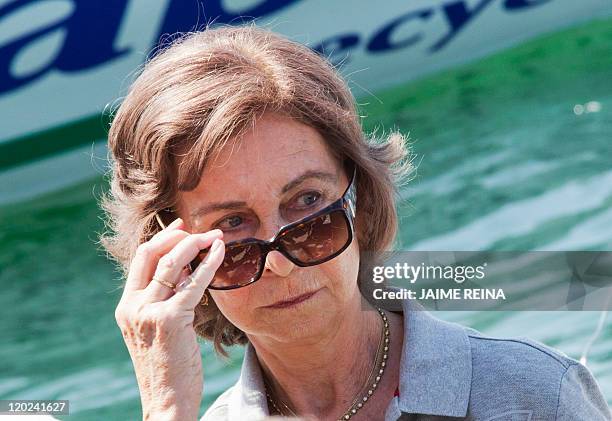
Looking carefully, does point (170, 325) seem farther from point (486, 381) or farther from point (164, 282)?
point (486, 381)

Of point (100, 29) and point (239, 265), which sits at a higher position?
point (239, 265)

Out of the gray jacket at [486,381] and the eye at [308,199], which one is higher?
the eye at [308,199]

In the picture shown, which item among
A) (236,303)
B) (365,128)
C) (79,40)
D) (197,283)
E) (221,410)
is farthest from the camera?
(79,40)

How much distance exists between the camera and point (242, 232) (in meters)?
1.58

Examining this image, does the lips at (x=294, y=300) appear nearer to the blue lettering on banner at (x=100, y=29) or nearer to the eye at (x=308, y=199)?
the eye at (x=308, y=199)

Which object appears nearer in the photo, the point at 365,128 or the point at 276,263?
the point at 276,263

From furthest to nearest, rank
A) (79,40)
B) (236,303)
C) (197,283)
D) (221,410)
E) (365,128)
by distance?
(79,40) → (365,128) → (221,410) → (236,303) → (197,283)

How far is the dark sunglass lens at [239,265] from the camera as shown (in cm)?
154

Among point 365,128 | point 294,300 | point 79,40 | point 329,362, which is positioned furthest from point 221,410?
point 79,40

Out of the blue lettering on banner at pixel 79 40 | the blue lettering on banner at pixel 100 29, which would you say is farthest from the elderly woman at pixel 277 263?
the blue lettering on banner at pixel 79 40

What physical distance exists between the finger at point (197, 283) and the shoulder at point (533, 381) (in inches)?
16.2

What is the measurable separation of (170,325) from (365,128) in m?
2.75

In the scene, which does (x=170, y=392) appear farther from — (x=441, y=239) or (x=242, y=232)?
(x=441, y=239)

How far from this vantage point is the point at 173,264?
151 centimetres
